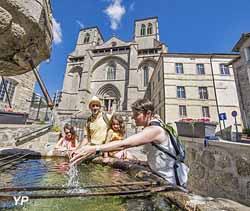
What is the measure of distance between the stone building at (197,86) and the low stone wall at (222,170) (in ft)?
38.8

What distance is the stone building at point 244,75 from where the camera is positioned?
10.6m

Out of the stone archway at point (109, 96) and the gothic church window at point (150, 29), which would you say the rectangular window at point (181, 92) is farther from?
the gothic church window at point (150, 29)

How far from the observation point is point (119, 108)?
85.9ft

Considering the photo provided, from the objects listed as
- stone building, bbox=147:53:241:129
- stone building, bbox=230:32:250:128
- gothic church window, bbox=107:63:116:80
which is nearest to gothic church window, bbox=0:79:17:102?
stone building, bbox=147:53:241:129

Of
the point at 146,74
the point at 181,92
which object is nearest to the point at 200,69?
the point at 181,92

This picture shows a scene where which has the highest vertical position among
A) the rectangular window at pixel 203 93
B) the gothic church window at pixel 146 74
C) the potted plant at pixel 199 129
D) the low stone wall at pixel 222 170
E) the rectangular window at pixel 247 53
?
the gothic church window at pixel 146 74

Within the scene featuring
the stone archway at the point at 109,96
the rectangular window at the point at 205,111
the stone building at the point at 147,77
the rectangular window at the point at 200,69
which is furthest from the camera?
the stone archway at the point at 109,96

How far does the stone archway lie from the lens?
27280 mm

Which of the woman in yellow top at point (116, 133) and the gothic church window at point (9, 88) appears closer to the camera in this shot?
the woman in yellow top at point (116, 133)

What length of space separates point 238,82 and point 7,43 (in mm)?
14192

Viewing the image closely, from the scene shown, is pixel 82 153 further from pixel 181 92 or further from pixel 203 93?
pixel 203 93

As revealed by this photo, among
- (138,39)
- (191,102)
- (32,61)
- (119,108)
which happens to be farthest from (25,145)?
(138,39)

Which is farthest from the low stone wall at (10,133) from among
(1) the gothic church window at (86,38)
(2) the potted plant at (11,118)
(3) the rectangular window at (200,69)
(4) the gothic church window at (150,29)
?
(1) the gothic church window at (86,38)

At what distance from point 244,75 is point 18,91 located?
1811cm
